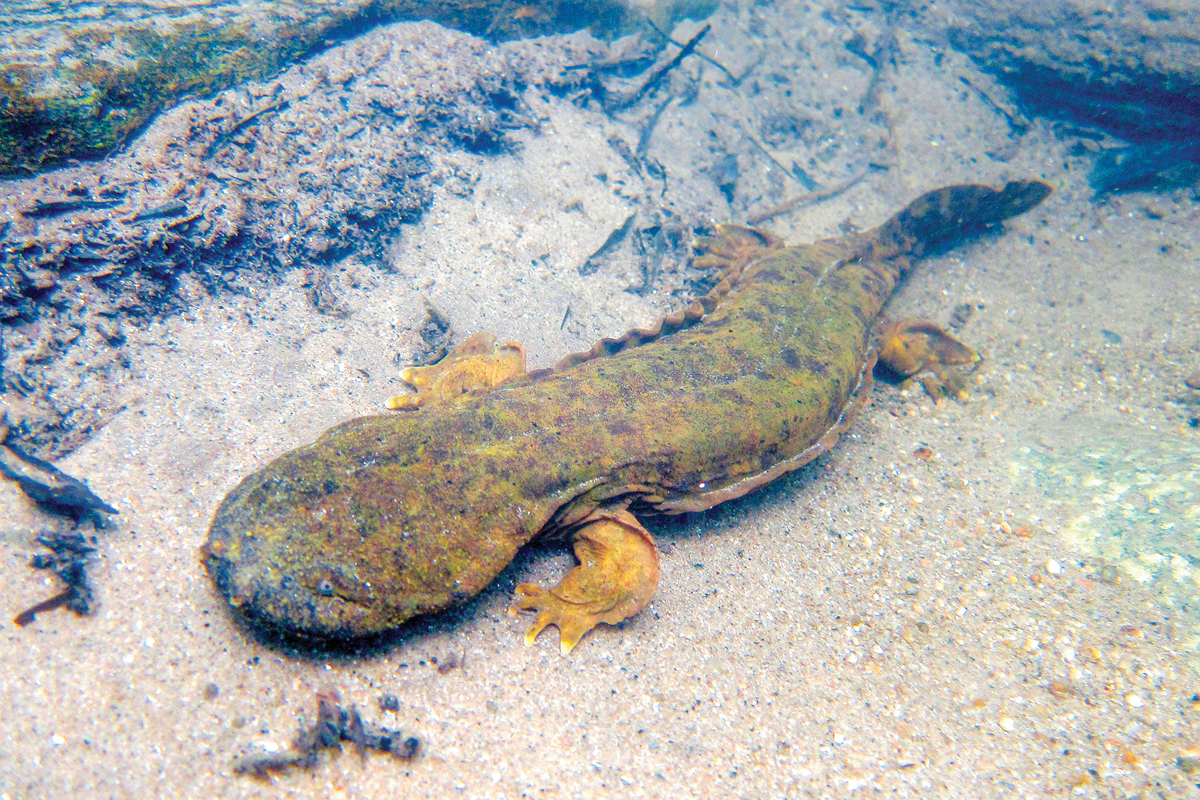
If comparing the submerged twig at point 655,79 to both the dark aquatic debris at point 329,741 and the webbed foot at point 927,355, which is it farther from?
the dark aquatic debris at point 329,741

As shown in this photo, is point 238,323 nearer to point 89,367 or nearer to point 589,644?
point 89,367

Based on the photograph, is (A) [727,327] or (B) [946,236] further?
(B) [946,236]

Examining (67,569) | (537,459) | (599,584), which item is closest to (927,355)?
(599,584)

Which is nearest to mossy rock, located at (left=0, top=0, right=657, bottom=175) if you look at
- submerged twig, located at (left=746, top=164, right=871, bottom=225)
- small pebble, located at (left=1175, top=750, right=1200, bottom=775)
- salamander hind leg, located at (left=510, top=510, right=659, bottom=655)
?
salamander hind leg, located at (left=510, top=510, right=659, bottom=655)

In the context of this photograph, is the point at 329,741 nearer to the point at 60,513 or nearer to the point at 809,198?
the point at 60,513

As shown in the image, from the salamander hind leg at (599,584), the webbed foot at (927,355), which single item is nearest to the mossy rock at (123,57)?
the salamander hind leg at (599,584)

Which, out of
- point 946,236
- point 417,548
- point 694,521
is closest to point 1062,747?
point 694,521
